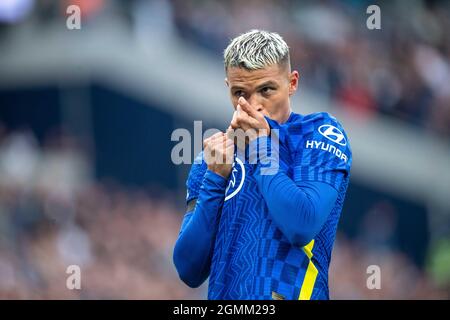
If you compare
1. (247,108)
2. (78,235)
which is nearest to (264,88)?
(247,108)

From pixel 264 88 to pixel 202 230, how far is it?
66cm

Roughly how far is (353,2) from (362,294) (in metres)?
7.24

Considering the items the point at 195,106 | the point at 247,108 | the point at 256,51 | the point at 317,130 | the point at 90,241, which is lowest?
the point at 90,241

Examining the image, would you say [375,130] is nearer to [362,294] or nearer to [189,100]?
[189,100]

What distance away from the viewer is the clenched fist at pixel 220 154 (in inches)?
161

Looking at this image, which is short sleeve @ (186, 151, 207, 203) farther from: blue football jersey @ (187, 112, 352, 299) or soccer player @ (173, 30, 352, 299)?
blue football jersey @ (187, 112, 352, 299)

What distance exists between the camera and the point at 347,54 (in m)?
16.1

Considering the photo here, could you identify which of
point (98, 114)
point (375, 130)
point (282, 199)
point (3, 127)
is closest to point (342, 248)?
point (375, 130)

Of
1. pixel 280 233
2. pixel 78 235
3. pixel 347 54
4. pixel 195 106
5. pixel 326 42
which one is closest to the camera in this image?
pixel 280 233

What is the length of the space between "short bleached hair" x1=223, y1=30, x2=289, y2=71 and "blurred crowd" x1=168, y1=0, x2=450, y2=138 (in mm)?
11151

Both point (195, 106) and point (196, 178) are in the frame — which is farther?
point (195, 106)

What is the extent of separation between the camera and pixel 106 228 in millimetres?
12547

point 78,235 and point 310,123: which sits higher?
point 310,123

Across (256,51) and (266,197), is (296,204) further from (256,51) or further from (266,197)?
(256,51)
